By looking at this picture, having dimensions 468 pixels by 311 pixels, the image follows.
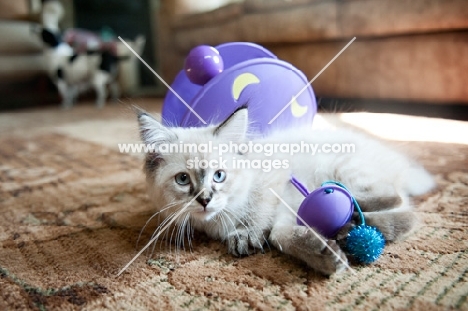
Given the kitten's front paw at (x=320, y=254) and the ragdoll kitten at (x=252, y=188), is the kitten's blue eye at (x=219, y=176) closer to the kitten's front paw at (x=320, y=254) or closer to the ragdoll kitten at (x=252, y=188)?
the ragdoll kitten at (x=252, y=188)

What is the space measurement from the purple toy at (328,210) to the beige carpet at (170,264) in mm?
96

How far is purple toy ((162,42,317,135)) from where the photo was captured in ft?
3.89

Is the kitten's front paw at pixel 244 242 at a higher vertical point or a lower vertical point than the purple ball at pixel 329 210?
lower

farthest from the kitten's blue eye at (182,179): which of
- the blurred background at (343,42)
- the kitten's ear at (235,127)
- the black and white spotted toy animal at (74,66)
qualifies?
the black and white spotted toy animal at (74,66)

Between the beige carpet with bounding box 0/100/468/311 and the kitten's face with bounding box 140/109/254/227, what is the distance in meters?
0.10

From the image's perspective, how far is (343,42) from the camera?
255cm

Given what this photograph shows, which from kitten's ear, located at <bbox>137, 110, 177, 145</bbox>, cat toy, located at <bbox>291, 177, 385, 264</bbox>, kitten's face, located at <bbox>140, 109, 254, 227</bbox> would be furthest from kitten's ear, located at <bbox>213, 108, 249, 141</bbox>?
cat toy, located at <bbox>291, 177, 385, 264</bbox>

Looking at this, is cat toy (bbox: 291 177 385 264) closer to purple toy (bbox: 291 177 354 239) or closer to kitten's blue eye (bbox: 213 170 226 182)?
purple toy (bbox: 291 177 354 239)

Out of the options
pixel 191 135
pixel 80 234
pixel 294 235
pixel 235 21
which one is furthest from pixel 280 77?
pixel 235 21

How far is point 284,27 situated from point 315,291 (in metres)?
2.27

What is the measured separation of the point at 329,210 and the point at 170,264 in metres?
0.36

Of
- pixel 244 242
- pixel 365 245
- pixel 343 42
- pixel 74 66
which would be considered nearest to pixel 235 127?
pixel 244 242

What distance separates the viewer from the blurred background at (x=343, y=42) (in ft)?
6.91

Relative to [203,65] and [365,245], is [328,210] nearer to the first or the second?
[365,245]
